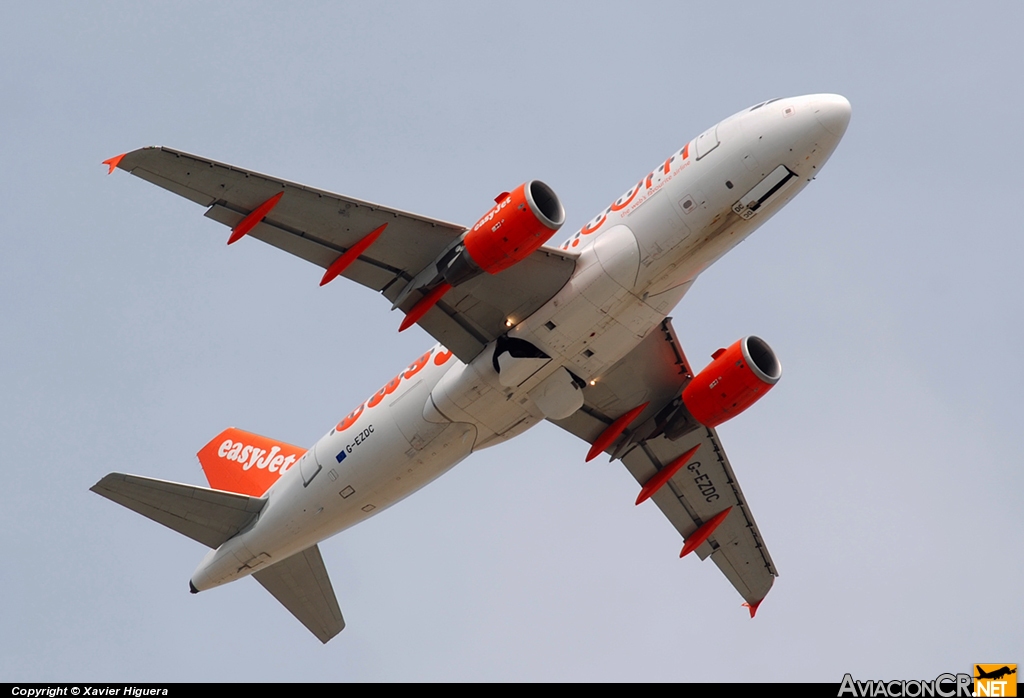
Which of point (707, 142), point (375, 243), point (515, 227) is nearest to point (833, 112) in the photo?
point (707, 142)

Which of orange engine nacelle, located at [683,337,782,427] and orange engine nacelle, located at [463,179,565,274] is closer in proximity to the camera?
orange engine nacelle, located at [463,179,565,274]

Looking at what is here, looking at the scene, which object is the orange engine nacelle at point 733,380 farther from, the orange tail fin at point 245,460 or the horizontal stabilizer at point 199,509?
the horizontal stabilizer at point 199,509

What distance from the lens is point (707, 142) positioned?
1448 inches

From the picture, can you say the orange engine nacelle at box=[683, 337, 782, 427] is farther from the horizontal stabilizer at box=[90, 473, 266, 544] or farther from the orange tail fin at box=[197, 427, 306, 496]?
the horizontal stabilizer at box=[90, 473, 266, 544]

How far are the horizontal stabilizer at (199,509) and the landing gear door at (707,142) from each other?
18.6 m

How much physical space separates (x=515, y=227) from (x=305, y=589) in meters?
17.4

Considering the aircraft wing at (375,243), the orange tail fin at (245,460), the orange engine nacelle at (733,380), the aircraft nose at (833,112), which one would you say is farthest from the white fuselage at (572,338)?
the orange engine nacelle at (733,380)

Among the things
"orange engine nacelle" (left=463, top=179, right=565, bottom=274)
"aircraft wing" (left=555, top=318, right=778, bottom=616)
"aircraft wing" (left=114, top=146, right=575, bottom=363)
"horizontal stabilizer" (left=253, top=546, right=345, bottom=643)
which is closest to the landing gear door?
"orange engine nacelle" (left=463, top=179, right=565, bottom=274)

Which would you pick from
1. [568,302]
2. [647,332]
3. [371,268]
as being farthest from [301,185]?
[647,332]

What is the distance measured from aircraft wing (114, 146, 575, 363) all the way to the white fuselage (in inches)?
25.6

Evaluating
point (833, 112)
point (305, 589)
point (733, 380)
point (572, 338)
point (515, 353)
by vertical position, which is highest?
point (833, 112)

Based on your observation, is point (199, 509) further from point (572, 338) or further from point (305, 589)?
point (572, 338)

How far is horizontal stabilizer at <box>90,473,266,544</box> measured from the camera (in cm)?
4266

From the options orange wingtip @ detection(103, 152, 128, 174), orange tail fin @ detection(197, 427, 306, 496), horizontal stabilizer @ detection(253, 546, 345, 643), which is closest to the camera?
orange wingtip @ detection(103, 152, 128, 174)
